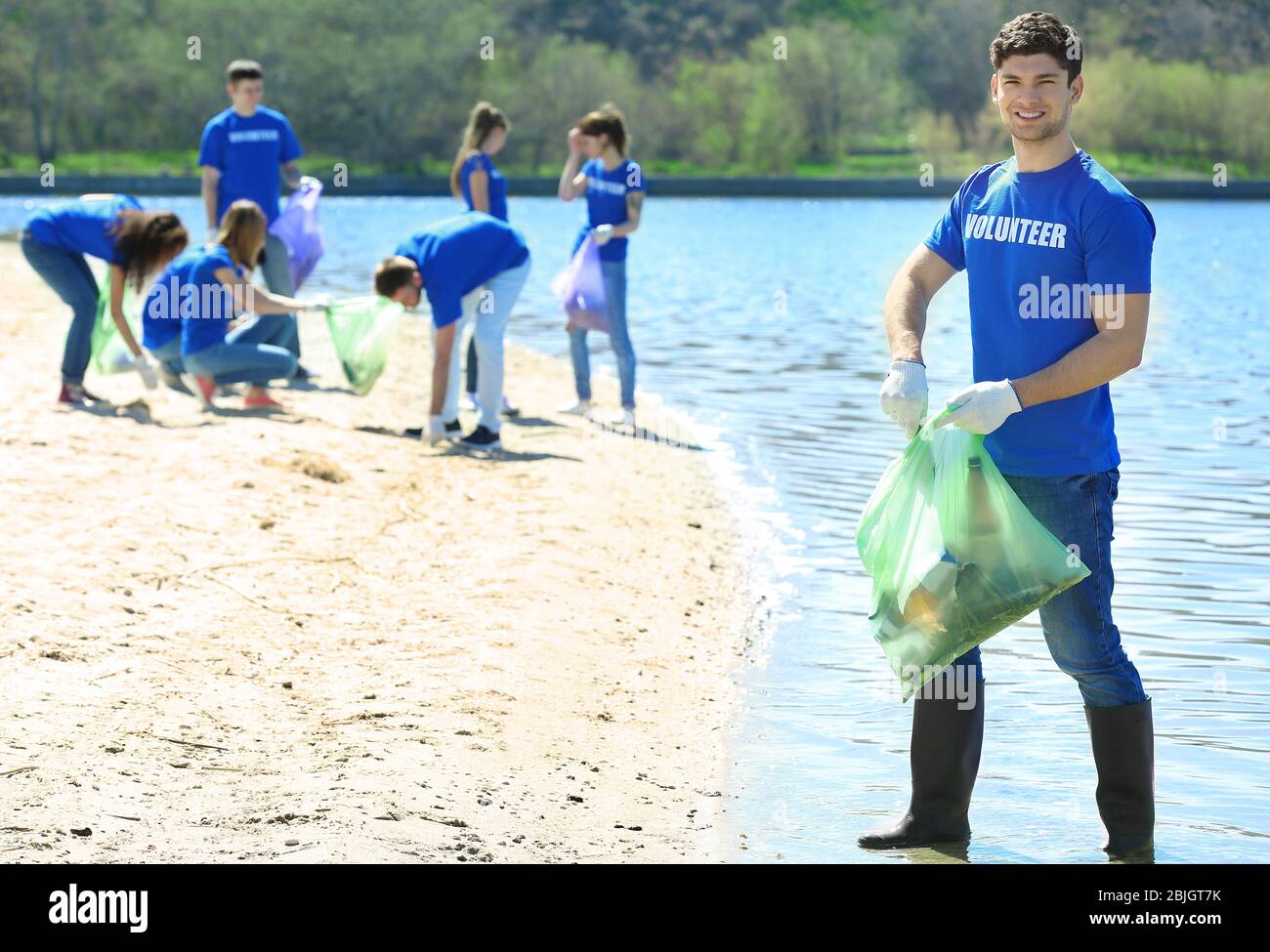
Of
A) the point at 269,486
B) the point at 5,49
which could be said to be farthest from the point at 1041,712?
the point at 5,49

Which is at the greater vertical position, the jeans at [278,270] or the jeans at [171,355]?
the jeans at [278,270]

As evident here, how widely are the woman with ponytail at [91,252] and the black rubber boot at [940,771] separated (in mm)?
6014

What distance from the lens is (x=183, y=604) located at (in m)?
5.97

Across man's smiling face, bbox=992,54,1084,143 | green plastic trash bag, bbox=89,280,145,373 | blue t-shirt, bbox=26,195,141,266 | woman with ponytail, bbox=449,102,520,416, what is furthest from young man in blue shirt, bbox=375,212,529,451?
man's smiling face, bbox=992,54,1084,143

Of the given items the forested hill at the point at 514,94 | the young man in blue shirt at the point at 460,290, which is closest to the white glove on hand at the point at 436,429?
the young man in blue shirt at the point at 460,290

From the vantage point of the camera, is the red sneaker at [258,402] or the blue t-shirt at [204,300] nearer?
the blue t-shirt at [204,300]

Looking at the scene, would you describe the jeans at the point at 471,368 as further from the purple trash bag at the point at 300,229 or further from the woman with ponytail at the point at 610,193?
the purple trash bag at the point at 300,229

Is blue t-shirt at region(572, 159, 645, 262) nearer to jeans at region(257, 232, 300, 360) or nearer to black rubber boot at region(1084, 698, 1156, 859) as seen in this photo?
jeans at region(257, 232, 300, 360)

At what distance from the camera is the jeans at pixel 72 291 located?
9367 mm

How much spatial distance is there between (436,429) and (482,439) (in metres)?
0.26

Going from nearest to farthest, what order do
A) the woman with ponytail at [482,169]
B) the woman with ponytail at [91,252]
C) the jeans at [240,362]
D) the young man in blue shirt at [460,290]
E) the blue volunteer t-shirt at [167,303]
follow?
1. the young man in blue shirt at [460,290]
2. the woman with ponytail at [91,252]
3. the blue volunteer t-shirt at [167,303]
4. the jeans at [240,362]
5. the woman with ponytail at [482,169]

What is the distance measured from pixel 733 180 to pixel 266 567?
6459 centimetres

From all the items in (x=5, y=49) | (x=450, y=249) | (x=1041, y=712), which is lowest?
(x=1041, y=712)

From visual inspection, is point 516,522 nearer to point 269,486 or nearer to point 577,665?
point 269,486
